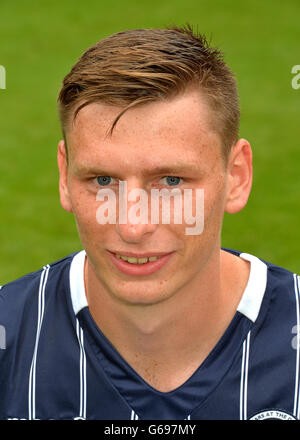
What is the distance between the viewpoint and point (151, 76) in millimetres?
2307

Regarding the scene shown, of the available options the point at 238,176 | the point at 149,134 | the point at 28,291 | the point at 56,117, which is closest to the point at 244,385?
the point at 238,176

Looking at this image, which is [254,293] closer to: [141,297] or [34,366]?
[141,297]

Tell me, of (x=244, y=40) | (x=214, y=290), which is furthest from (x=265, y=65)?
(x=214, y=290)

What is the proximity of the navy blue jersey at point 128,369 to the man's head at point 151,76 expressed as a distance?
0.63 meters

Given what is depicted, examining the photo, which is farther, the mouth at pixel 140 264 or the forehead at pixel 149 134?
the mouth at pixel 140 264

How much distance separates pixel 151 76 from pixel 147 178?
0.98 ft

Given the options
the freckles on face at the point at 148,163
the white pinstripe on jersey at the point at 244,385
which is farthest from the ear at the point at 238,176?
the white pinstripe on jersey at the point at 244,385

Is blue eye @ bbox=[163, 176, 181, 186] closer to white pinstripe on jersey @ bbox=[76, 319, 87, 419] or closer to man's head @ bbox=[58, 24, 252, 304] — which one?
man's head @ bbox=[58, 24, 252, 304]

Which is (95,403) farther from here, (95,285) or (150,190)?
(150,190)

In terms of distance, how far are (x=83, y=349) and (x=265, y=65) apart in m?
7.65

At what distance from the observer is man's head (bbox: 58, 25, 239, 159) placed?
7.53ft

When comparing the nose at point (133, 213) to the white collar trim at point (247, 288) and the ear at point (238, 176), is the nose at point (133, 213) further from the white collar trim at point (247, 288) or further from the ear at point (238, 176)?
the white collar trim at point (247, 288)

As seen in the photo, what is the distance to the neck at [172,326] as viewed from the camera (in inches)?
103

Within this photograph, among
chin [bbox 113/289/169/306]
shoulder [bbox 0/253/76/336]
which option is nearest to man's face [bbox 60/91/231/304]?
chin [bbox 113/289/169/306]
